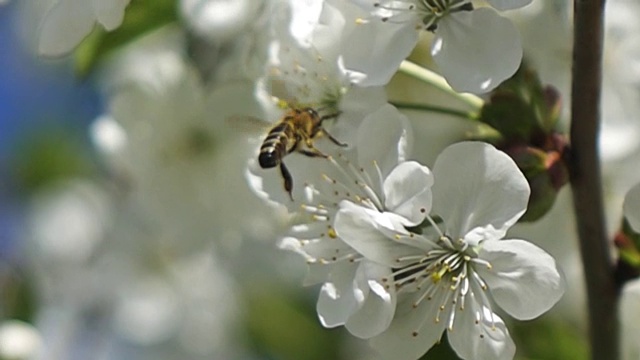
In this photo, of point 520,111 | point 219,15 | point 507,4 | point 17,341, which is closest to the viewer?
point 507,4

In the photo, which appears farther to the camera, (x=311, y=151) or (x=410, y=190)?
(x=311, y=151)

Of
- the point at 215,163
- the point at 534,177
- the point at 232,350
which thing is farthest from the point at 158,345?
the point at 534,177

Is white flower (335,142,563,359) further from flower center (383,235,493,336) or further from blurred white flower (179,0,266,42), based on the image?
blurred white flower (179,0,266,42)

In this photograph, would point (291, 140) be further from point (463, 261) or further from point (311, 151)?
point (463, 261)

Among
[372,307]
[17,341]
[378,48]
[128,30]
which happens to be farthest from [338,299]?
[17,341]

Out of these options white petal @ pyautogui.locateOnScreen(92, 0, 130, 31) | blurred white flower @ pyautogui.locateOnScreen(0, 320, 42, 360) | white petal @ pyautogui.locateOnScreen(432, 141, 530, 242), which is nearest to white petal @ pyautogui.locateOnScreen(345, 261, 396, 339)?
white petal @ pyautogui.locateOnScreen(432, 141, 530, 242)

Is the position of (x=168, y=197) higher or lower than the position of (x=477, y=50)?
lower
